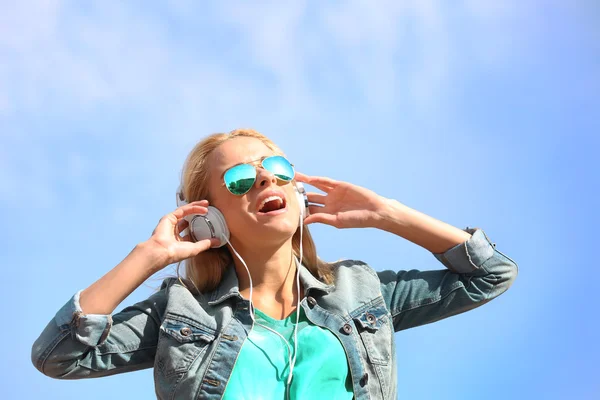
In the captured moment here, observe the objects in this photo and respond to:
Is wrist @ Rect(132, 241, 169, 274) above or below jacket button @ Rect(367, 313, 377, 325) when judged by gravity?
above

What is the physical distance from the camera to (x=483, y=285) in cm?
590

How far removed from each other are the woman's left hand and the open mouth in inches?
12.7

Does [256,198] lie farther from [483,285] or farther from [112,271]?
[483,285]

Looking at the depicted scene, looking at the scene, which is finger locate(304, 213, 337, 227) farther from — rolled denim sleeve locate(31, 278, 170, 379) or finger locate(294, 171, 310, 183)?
rolled denim sleeve locate(31, 278, 170, 379)

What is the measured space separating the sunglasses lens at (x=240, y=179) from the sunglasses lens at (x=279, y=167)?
0.12 m

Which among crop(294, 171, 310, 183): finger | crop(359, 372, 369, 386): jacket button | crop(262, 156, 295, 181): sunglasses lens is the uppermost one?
crop(294, 171, 310, 183): finger

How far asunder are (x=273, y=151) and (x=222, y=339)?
5.54 ft

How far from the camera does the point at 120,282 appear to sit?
5320 mm

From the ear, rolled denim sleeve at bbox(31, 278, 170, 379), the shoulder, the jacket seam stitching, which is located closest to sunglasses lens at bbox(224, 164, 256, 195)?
the ear

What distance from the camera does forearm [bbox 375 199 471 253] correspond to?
19.5 feet

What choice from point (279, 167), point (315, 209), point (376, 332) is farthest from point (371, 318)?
point (279, 167)

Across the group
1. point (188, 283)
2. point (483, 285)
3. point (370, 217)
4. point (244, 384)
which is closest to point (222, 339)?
point (244, 384)

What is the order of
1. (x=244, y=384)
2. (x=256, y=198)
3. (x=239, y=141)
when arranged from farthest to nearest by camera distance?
(x=239, y=141) < (x=256, y=198) < (x=244, y=384)

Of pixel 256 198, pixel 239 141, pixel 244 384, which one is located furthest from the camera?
pixel 239 141
